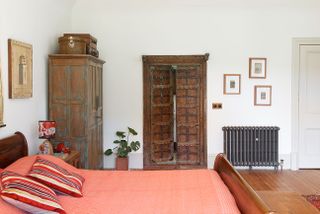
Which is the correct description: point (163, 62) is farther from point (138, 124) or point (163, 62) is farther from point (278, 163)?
point (278, 163)

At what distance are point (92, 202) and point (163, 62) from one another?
3.70 meters

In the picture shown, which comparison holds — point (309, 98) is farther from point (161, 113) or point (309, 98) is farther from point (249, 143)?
point (161, 113)

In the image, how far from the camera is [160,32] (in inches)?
233

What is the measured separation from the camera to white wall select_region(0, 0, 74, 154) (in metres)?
3.47

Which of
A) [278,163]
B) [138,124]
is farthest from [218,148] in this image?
[138,124]

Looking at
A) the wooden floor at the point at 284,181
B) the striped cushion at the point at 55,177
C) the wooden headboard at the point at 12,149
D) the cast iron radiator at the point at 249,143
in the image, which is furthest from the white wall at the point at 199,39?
the striped cushion at the point at 55,177

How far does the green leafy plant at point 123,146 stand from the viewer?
226 inches

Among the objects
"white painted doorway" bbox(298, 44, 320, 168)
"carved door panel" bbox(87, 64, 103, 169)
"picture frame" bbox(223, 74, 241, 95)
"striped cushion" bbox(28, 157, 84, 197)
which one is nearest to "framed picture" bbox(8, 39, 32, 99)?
"carved door panel" bbox(87, 64, 103, 169)

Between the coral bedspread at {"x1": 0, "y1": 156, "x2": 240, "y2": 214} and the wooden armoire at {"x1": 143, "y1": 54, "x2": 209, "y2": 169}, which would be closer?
the coral bedspread at {"x1": 0, "y1": 156, "x2": 240, "y2": 214}

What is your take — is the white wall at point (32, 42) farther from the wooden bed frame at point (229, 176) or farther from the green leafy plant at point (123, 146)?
the green leafy plant at point (123, 146)

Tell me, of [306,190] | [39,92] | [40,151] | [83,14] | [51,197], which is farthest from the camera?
[83,14]

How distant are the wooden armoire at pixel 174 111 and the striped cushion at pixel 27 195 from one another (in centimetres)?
377

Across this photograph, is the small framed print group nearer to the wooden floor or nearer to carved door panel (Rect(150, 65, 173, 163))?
carved door panel (Rect(150, 65, 173, 163))

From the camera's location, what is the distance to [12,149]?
10.8ft
